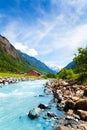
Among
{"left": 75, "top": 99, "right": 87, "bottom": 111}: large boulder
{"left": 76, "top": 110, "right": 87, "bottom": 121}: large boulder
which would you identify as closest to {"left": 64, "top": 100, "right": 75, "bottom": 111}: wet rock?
{"left": 75, "top": 99, "right": 87, "bottom": 111}: large boulder

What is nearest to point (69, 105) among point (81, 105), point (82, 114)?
point (81, 105)

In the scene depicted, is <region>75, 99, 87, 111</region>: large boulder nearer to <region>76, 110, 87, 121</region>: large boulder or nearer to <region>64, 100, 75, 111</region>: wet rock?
<region>64, 100, 75, 111</region>: wet rock

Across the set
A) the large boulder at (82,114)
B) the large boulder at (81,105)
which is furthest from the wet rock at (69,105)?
the large boulder at (82,114)

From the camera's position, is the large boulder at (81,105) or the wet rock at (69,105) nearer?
the large boulder at (81,105)

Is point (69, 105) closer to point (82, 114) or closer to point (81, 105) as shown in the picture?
point (81, 105)

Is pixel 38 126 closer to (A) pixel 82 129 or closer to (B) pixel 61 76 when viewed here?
(A) pixel 82 129

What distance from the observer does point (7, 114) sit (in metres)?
26.6

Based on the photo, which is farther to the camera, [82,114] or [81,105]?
[81,105]

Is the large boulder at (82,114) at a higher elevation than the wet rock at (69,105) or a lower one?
lower

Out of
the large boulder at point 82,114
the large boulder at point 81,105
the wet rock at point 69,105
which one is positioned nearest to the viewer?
the large boulder at point 82,114

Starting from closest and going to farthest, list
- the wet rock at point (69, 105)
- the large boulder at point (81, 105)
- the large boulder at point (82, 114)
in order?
the large boulder at point (82, 114), the large boulder at point (81, 105), the wet rock at point (69, 105)

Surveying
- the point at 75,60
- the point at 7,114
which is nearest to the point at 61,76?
the point at 75,60

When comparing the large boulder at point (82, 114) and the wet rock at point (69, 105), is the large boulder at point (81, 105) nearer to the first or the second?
the wet rock at point (69, 105)

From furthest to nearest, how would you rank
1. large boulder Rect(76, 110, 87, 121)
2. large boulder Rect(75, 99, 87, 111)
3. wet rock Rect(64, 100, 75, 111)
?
wet rock Rect(64, 100, 75, 111) < large boulder Rect(75, 99, 87, 111) < large boulder Rect(76, 110, 87, 121)
